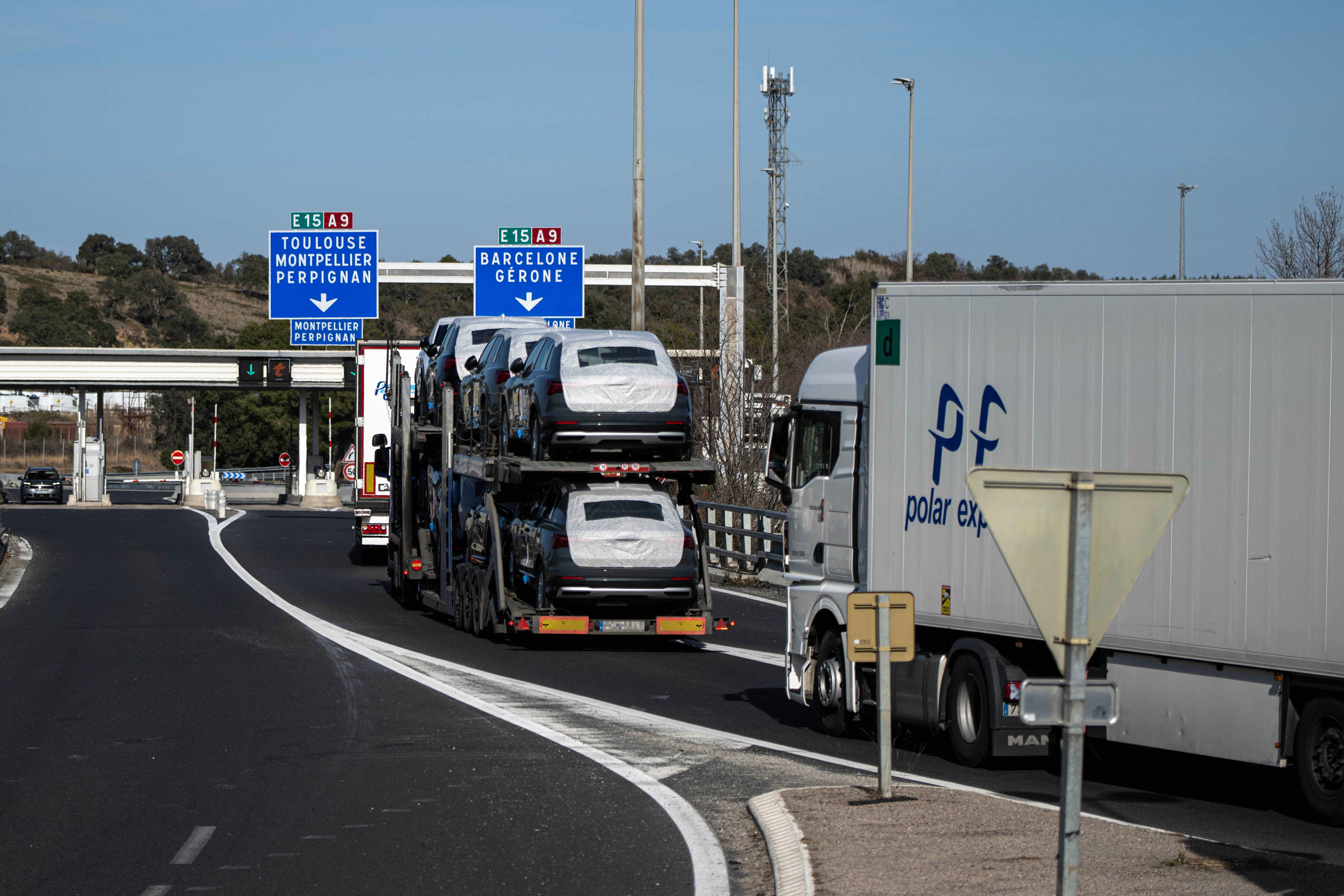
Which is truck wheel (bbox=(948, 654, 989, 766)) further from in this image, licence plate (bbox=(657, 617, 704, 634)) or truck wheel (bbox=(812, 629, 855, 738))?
licence plate (bbox=(657, 617, 704, 634))

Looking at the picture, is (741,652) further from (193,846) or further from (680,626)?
(193,846)

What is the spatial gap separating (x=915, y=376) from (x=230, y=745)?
5.70 metres

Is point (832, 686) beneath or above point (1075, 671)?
beneath

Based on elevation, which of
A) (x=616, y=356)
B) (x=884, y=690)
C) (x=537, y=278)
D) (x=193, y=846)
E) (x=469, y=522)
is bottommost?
(x=193, y=846)

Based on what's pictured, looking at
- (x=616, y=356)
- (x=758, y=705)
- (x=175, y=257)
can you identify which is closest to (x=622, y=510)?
(x=616, y=356)

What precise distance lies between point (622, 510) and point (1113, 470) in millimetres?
8426

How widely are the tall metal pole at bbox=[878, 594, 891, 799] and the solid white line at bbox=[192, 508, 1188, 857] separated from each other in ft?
2.07

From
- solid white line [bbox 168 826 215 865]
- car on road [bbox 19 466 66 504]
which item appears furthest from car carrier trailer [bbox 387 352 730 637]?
car on road [bbox 19 466 66 504]

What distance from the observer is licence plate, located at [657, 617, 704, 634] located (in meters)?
17.4

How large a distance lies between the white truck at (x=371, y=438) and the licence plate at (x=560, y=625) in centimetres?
1087

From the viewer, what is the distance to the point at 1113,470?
9.88 metres

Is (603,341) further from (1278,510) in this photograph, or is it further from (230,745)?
(1278,510)

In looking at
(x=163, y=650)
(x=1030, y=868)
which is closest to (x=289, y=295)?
(x=163, y=650)

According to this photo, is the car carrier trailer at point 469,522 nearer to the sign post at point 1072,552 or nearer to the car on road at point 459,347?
the car on road at point 459,347
